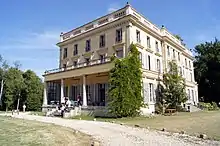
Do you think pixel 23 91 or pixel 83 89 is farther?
pixel 23 91

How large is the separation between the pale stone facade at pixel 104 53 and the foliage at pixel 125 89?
5.16 feet

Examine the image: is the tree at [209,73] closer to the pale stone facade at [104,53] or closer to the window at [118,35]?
the pale stone facade at [104,53]

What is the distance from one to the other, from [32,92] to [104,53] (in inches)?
817

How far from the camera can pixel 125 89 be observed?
67.7 feet

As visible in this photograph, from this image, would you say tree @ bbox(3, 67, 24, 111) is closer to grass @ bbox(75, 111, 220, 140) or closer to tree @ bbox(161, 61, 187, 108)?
tree @ bbox(161, 61, 187, 108)

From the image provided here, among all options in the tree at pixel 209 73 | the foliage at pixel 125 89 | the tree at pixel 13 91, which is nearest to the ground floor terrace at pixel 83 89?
the foliage at pixel 125 89

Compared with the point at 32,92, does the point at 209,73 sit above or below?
above

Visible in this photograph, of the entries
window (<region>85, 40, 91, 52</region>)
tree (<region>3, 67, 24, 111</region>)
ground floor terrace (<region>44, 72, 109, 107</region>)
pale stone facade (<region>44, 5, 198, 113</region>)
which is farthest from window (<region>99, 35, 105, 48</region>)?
tree (<region>3, 67, 24, 111</region>)

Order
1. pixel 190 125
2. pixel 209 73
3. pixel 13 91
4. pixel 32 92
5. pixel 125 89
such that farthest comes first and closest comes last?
pixel 209 73
pixel 13 91
pixel 32 92
pixel 125 89
pixel 190 125

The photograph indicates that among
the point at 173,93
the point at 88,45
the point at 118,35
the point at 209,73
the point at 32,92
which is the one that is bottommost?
the point at 173,93

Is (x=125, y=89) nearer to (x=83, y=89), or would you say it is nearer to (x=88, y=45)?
(x=83, y=89)

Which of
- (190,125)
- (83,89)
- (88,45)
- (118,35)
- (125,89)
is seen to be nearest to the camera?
(190,125)

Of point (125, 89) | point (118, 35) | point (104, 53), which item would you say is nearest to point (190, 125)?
point (125, 89)

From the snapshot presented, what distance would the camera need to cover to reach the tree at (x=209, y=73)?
45438 mm
